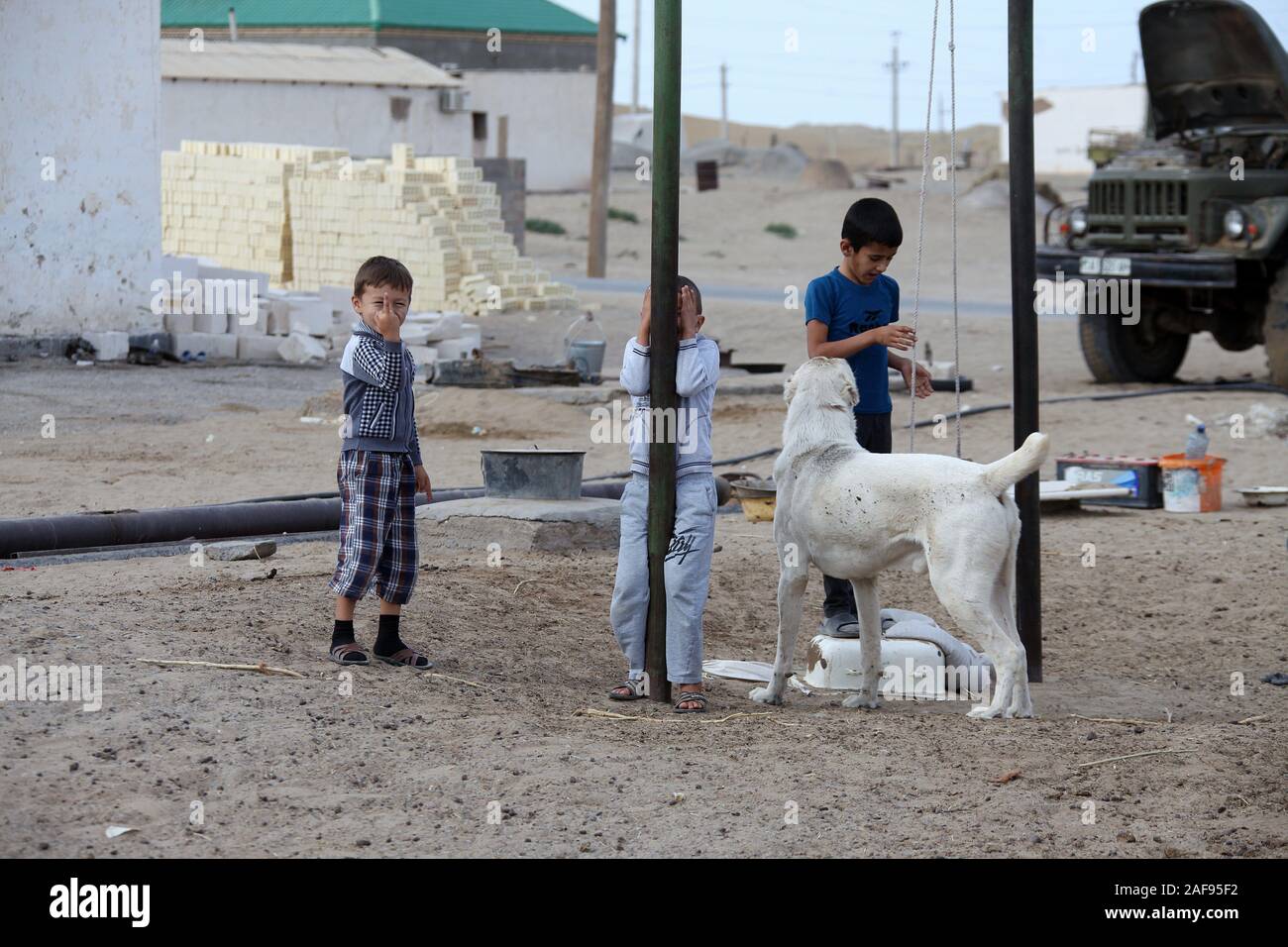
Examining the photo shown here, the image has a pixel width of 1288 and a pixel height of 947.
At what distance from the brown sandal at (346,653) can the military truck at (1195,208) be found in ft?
34.1

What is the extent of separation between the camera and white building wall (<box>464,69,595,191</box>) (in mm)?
48219

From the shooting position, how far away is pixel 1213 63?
14.7 meters

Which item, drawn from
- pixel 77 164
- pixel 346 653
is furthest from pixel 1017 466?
pixel 77 164

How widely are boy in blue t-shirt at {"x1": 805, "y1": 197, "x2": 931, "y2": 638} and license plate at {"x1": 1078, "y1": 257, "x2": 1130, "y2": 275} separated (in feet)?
30.1

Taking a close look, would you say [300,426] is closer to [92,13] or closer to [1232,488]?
[92,13]

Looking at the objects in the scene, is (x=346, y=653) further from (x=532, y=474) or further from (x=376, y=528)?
(x=532, y=474)

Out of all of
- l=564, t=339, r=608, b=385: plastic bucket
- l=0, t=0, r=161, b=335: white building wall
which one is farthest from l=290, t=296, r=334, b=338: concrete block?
l=564, t=339, r=608, b=385: plastic bucket

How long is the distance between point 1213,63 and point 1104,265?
77.5 inches

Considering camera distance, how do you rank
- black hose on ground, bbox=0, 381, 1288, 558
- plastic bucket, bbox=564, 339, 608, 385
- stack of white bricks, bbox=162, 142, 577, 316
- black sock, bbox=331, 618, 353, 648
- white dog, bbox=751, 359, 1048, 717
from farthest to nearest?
stack of white bricks, bbox=162, 142, 577, 316
plastic bucket, bbox=564, 339, 608, 385
black hose on ground, bbox=0, 381, 1288, 558
black sock, bbox=331, 618, 353, 648
white dog, bbox=751, 359, 1048, 717

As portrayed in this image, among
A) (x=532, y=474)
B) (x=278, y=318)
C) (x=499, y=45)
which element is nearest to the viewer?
(x=532, y=474)

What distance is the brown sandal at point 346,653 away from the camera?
566 cm

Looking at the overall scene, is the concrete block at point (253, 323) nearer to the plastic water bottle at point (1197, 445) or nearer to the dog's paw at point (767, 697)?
the plastic water bottle at point (1197, 445)

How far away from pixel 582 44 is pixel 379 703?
4761 cm

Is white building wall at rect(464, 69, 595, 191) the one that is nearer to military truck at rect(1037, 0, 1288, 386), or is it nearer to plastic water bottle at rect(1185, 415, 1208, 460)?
military truck at rect(1037, 0, 1288, 386)
